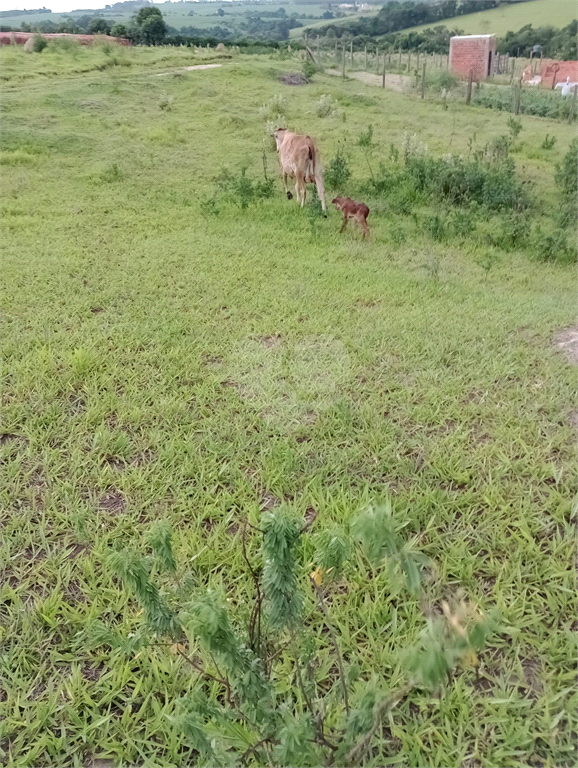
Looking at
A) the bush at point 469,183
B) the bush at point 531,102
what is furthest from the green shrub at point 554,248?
the bush at point 531,102

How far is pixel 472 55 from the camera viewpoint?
584 centimetres

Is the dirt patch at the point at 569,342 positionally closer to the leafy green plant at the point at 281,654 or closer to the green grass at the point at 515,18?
the leafy green plant at the point at 281,654

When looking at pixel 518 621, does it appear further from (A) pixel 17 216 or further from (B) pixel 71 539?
(A) pixel 17 216

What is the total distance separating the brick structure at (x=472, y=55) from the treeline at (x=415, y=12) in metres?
0.54

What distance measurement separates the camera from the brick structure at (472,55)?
545cm

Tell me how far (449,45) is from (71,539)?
19.1 feet

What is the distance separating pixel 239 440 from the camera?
1.84 meters

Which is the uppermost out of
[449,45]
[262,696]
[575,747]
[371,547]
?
[449,45]

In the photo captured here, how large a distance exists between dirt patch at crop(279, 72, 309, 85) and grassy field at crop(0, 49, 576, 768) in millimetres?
4117

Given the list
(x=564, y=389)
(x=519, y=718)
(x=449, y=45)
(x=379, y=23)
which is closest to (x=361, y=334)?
(x=564, y=389)

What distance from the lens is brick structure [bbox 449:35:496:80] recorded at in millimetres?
5445

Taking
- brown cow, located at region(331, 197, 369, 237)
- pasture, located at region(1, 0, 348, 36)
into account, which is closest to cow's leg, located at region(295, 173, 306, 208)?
brown cow, located at region(331, 197, 369, 237)

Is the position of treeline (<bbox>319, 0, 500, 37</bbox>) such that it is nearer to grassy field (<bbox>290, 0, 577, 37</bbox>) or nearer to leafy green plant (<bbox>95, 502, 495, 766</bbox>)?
grassy field (<bbox>290, 0, 577, 37</bbox>)

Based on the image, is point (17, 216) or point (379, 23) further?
point (379, 23)
